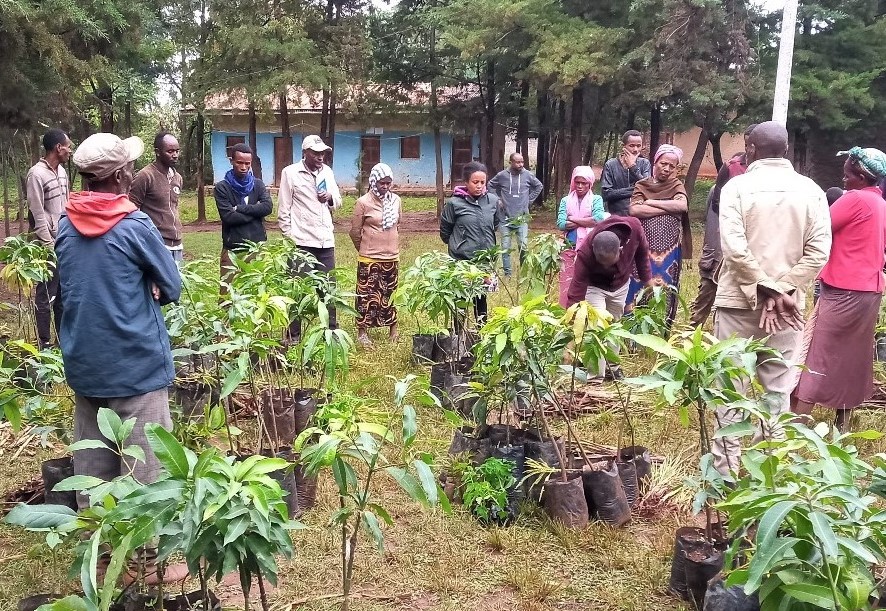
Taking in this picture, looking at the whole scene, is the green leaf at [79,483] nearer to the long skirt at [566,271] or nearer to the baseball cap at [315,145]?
the baseball cap at [315,145]

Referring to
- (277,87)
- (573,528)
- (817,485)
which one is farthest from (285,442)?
(277,87)

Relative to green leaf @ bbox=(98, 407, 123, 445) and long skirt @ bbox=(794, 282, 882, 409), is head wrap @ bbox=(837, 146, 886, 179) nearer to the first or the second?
long skirt @ bbox=(794, 282, 882, 409)

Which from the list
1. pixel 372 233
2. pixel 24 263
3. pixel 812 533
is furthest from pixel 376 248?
pixel 812 533

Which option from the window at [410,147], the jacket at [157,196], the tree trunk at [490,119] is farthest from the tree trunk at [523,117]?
the jacket at [157,196]

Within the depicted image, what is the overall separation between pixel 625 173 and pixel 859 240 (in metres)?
2.31

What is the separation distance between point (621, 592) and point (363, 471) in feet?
4.47

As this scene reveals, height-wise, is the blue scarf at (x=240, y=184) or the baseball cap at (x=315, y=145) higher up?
the baseball cap at (x=315, y=145)

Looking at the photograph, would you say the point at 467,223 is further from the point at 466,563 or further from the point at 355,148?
the point at 355,148

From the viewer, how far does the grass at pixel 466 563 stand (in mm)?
2633

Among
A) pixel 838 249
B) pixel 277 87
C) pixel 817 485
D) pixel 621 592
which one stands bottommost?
pixel 621 592

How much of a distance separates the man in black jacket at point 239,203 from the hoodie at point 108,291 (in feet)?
9.60

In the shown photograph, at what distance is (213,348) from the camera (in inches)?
100

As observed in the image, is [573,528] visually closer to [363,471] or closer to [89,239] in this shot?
[363,471]

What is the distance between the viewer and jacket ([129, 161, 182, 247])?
466 cm
